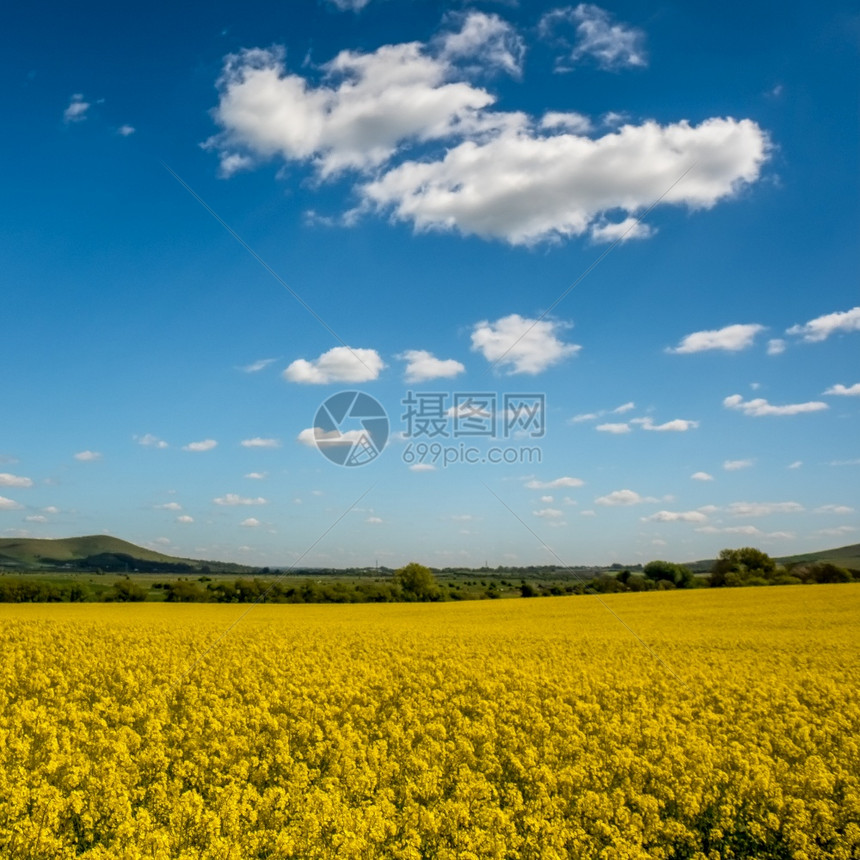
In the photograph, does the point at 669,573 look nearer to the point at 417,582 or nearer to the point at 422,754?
the point at 417,582

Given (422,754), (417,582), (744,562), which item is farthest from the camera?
(744,562)

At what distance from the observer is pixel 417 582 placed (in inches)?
2707

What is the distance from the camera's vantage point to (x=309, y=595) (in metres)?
57.6

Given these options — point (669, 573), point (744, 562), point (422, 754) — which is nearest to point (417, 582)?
point (669, 573)

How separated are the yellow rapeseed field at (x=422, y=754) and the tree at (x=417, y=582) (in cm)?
4890

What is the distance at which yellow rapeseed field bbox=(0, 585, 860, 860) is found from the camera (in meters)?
6.73

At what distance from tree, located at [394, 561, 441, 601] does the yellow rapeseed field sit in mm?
48897

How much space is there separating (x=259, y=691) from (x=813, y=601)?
3425 cm

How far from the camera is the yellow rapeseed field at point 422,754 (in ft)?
22.1

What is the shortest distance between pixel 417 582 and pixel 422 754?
61022 mm

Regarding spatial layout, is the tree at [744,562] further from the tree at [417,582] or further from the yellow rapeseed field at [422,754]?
the yellow rapeseed field at [422,754]

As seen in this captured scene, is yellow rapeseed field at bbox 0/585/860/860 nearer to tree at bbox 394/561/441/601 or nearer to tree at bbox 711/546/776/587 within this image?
tree at bbox 394/561/441/601

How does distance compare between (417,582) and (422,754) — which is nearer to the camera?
(422,754)

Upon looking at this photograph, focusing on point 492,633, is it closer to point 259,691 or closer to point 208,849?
point 259,691
